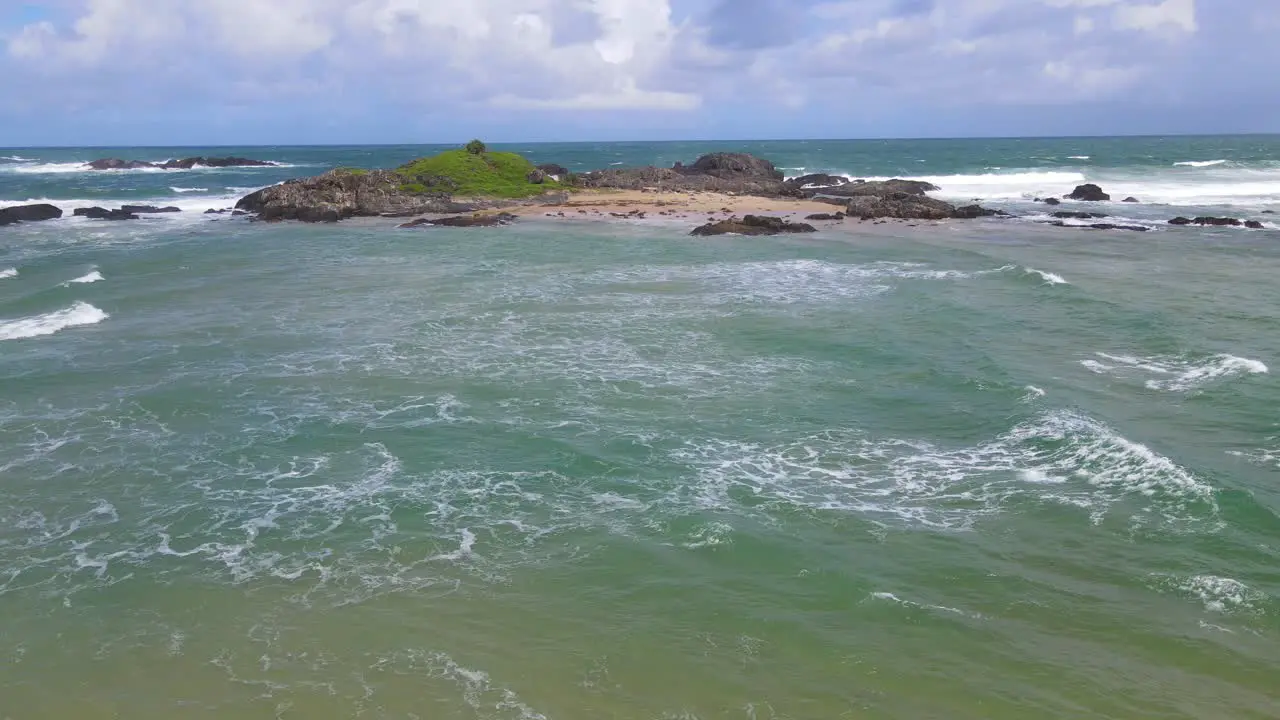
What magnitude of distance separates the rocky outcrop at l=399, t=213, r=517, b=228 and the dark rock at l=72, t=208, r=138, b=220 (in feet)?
74.2

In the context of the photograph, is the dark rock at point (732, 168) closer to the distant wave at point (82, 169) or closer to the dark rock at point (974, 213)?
the dark rock at point (974, 213)

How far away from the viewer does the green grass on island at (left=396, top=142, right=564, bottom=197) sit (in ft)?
221

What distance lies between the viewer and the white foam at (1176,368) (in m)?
21.8

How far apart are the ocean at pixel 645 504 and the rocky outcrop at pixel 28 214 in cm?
3439

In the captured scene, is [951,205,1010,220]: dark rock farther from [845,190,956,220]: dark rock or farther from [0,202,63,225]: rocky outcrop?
[0,202,63,225]: rocky outcrop

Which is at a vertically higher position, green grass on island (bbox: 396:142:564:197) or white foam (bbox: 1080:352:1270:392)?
green grass on island (bbox: 396:142:564:197)

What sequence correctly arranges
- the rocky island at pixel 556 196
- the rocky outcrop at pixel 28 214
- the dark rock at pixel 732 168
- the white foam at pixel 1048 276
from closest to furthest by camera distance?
the white foam at pixel 1048 276
the rocky island at pixel 556 196
the rocky outcrop at pixel 28 214
the dark rock at pixel 732 168

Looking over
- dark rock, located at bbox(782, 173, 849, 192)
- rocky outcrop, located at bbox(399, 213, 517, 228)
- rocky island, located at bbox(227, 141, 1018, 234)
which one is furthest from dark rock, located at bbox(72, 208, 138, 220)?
dark rock, located at bbox(782, 173, 849, 192)

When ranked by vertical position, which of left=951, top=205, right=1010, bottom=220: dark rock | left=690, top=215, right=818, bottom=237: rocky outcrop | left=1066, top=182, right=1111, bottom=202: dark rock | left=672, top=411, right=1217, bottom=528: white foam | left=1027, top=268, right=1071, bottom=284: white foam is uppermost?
left=1066, top=182, right=1111, bottom=202: dark rock

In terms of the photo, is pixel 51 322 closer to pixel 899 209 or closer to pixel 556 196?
pixel 556 196

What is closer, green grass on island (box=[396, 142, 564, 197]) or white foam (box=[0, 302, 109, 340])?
white foam (box=[0, 302, 109, 340])

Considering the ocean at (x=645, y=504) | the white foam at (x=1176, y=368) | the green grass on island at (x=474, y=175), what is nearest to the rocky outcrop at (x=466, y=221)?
the green grass on island at (x=474, y=175)

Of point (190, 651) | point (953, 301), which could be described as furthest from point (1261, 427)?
point (190, 651)

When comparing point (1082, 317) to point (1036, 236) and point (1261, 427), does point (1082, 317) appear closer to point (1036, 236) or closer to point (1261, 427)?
point (1261, 427)
